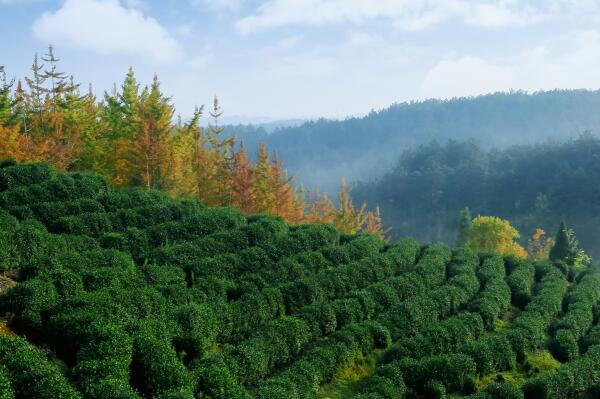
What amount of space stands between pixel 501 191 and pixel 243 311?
153327mm

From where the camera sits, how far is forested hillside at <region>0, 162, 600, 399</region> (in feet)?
52.8

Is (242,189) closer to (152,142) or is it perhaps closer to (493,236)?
(152,142)

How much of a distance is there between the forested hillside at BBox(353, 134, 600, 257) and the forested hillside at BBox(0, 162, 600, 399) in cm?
10790

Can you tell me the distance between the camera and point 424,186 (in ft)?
594

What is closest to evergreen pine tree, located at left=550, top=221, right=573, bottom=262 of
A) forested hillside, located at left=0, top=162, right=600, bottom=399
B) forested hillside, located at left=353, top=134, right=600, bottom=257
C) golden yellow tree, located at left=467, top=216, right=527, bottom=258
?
golden yellow tree, located at left=467, top=216, right=527, bottom=258

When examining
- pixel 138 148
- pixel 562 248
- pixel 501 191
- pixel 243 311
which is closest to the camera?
pixel 243 311

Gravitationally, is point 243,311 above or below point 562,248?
above

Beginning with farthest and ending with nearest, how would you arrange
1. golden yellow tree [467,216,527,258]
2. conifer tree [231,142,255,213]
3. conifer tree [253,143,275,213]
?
golden yellow tree [467,216,527,258] → conifer tree [253,143,275,213] → conifer tree [231,142,255,213]

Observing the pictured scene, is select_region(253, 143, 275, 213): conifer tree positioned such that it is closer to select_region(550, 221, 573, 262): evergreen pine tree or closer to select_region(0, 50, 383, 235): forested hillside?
select_region(0, 50, 383, 235): forested hillside

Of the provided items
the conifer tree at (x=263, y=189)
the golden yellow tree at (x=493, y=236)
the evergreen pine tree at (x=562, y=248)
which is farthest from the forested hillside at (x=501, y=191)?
the conifer tree at (x=263, y=189)

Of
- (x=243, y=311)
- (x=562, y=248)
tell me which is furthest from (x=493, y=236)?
(x=243, y=311)

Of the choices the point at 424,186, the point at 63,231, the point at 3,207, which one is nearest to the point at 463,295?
the point at 63,231

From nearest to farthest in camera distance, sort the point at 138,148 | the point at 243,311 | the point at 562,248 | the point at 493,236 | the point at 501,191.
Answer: the point at 243,311, the point at 138,148, the point at 562,248, the point at 493,236, the point at 501,191

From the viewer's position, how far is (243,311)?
23219 millimetres
